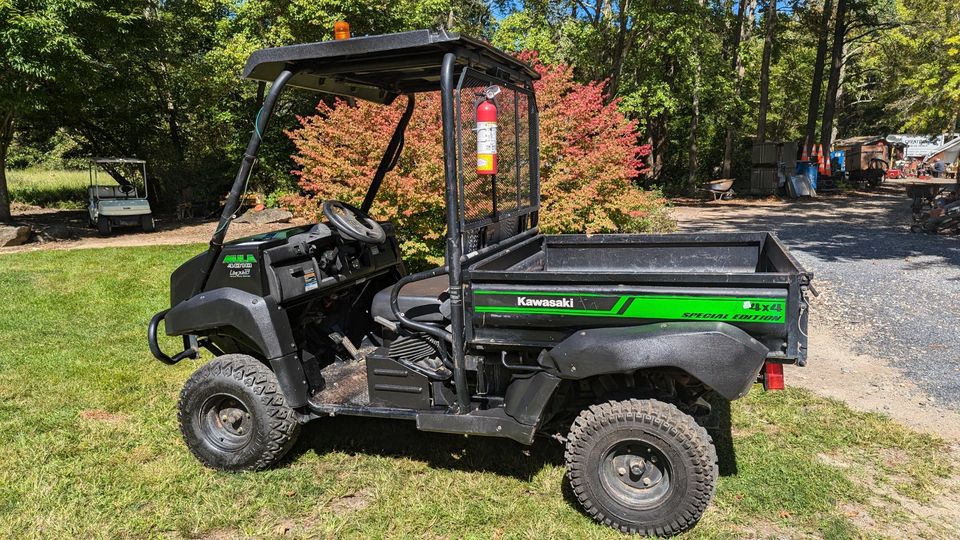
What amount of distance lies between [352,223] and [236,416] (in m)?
1.30

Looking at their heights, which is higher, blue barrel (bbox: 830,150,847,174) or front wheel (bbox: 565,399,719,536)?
blue barrel (bbox: 830,150,847,174)

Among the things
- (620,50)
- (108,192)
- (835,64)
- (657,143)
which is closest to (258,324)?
(108,192)

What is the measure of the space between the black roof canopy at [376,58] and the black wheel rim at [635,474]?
2030 millimetres

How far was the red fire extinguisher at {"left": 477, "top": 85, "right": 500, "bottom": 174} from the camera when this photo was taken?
3.14 metres

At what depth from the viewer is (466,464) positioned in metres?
3.87

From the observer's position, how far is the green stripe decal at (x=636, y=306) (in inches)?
109

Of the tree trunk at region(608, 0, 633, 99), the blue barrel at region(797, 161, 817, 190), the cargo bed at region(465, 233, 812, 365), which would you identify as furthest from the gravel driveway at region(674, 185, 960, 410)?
the blue barrel at region(797, 161, 817, 190)

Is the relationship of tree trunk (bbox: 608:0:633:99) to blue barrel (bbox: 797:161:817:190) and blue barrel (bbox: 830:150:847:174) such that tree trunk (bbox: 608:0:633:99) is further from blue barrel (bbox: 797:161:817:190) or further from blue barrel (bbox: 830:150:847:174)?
blue barrel (bbox: 830:150:847:174)

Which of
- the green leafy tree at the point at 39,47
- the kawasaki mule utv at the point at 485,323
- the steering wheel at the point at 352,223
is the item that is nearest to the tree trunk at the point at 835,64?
the green leafy tree at the point at 39,47

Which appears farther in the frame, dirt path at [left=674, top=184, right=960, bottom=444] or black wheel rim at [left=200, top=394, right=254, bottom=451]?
dirt path at [left=674, top=184, right=960, bottom=444]

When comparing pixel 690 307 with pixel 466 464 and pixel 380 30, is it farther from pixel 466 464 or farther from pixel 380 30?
pixel 380 30

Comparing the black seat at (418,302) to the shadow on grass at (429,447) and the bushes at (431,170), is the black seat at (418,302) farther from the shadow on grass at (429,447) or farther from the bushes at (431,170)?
the bushes at (431,170)

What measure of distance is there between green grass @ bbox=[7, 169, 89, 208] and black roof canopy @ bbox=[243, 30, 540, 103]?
22.3 m

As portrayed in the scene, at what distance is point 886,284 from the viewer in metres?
8.05
